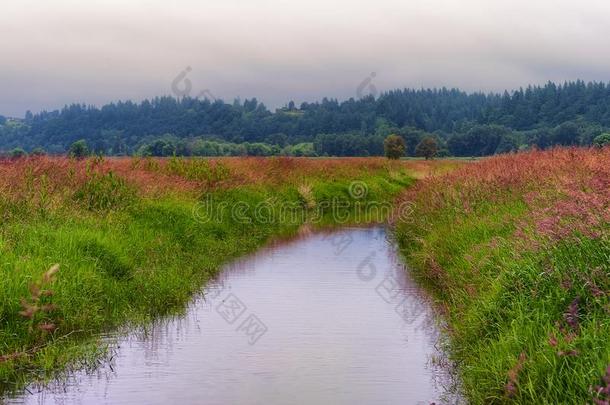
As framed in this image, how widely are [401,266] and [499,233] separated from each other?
545cm

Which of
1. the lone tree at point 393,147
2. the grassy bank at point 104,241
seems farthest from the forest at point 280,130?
the grassy bank at point 104,241

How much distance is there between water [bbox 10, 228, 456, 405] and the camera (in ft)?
31.0

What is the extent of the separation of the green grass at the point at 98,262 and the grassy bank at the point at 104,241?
2 cm

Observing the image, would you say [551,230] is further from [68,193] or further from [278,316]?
[68,193]

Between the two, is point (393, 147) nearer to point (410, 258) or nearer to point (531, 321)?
point (410, 258)

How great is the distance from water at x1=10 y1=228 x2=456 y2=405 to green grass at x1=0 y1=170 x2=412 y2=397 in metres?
0.56

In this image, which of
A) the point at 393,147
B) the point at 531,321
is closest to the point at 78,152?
the point at 531,321

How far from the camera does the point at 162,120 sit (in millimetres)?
135875

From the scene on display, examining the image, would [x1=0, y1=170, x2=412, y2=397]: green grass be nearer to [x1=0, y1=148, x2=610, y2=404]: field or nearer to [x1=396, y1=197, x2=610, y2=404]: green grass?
[x1=0, y1=148, x2=610, y2=404]: field

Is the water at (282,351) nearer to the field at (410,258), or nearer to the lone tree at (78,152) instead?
the field at (410,258)

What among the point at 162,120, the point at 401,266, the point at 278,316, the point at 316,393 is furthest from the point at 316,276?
the point at 162,120

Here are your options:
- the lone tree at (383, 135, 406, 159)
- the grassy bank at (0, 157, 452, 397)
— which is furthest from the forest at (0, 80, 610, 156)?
the grassy bank at (0, 157, 452, 397)

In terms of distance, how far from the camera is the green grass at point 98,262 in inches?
407

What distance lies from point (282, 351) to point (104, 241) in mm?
5340
